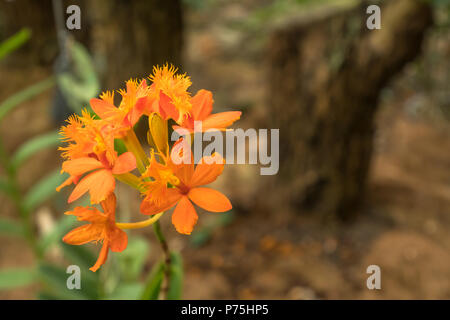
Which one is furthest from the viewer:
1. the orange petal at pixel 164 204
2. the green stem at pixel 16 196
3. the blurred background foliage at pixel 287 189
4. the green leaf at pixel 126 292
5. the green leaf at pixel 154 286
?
the blurred background foliage at pixel 287 189

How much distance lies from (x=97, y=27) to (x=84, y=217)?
6.38ft

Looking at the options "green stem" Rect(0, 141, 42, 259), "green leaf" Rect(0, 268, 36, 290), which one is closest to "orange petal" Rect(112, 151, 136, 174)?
"green stem" Rect(0, 141, 42, 259)

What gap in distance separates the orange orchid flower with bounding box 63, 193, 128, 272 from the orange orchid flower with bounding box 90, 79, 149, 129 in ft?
0.33

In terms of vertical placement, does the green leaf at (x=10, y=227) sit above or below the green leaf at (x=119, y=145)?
above

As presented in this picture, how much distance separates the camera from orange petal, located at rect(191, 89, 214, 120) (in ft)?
1.61

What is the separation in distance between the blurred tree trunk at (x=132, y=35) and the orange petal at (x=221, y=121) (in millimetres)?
1633

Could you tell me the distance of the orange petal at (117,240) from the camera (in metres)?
0.46

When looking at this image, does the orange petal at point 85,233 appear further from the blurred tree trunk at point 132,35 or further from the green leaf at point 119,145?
the blurred tree trunk at point 132,35

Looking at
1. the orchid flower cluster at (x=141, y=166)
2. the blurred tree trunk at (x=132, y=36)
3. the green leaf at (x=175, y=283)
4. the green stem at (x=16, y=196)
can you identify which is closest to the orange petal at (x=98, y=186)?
the orchid flower cluster at (x=141, y=166)

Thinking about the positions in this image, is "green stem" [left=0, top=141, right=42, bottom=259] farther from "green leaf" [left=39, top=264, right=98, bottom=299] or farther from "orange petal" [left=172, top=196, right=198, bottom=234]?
"orange petal" [left=172, top=196, right=198, bottom=234]

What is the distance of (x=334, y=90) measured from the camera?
174 cm

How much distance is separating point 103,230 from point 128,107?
159 mm

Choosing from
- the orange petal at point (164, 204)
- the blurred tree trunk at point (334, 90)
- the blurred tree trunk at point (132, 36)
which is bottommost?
the orange petal at point (164, 204)

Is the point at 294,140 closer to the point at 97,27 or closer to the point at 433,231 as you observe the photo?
the point at 433,231
